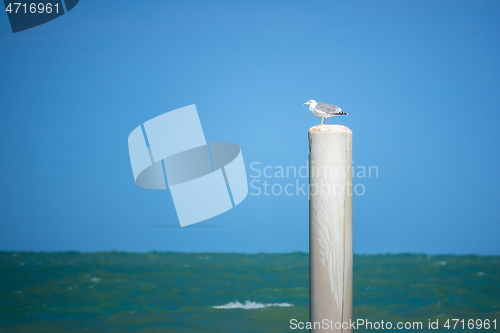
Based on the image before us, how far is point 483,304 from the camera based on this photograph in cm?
557

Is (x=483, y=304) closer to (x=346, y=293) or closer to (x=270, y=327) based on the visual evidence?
(x=270, y=327)

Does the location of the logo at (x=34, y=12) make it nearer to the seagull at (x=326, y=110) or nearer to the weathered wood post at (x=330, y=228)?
the seagull at (x=326, y=110)

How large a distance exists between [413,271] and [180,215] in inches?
150

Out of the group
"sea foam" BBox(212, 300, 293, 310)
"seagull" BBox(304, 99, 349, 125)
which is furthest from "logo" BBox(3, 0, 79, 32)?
"seagull" BBox(304, 99, 349, 125)

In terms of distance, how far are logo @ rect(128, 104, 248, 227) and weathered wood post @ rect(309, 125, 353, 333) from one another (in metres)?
5.83

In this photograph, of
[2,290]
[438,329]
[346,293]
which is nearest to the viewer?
[346,293]

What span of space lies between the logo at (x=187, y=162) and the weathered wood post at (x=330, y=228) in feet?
19.1

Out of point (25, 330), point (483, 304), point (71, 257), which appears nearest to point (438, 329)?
point (483, 304)

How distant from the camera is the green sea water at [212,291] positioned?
516 cm

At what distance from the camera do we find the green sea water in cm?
516

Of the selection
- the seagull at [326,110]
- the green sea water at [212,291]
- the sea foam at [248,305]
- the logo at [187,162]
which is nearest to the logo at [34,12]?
the logo at [187,162]

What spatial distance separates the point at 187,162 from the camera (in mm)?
8391

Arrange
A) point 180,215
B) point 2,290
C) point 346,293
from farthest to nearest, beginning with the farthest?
point 180,215
point 2,290
point 346,293

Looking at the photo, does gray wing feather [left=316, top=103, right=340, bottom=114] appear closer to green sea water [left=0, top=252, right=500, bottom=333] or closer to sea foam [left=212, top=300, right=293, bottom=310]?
green sea water [left=0, top=252, right=500, bottom=333]
